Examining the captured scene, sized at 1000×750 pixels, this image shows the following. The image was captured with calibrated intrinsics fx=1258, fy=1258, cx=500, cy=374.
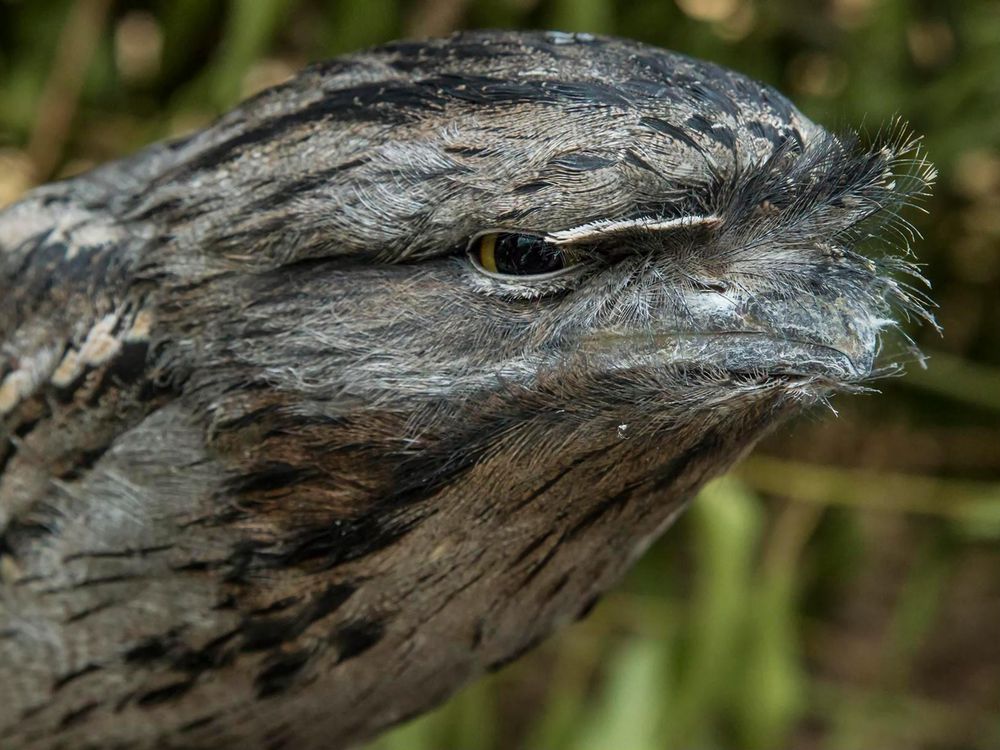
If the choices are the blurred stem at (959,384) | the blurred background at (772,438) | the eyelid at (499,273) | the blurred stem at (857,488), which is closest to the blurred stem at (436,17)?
the blurred background at (772,438)

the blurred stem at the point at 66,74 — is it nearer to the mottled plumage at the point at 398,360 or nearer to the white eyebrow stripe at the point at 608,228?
the mottled plumage at the point at 398,360

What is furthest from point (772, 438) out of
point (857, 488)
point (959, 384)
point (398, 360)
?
point (398, 360)

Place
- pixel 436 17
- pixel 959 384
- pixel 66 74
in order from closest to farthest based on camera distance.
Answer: pixel 436 17 → pixel 66 74 → pixel 959 384

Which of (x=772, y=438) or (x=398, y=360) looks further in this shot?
(x=772, y=438)

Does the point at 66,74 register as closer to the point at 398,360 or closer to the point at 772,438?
the point at 772,438

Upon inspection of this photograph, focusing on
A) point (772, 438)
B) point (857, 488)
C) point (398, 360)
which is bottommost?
point (398, 360)

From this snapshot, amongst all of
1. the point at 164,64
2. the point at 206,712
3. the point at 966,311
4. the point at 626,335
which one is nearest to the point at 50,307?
the point at 206,712

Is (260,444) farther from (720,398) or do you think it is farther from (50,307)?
(720,398)
